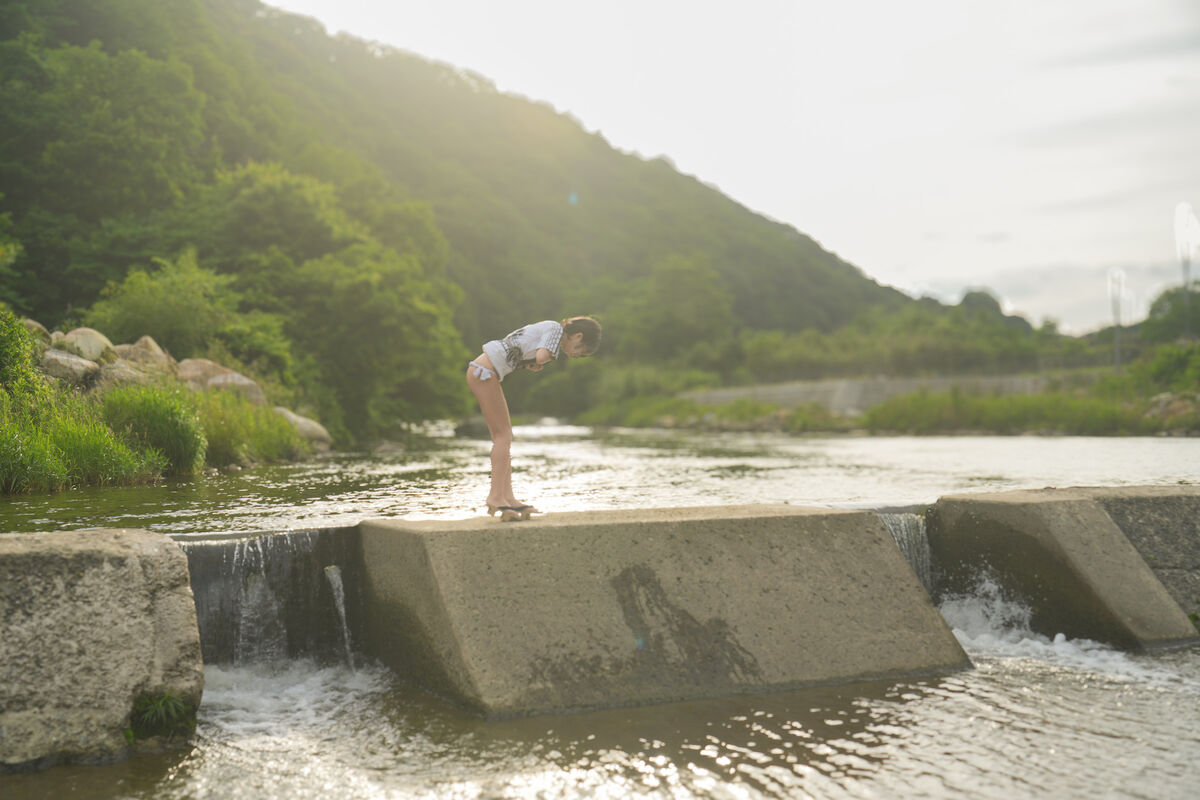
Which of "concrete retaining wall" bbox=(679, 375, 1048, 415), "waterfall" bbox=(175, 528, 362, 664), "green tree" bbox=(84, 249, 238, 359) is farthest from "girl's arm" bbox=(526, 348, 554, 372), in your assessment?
"concrete retaining wall" bbox=(679, 375, 1048, 415)

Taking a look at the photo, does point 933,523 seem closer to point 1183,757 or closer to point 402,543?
point 1183,757

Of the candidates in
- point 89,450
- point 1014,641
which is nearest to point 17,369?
point 89,450

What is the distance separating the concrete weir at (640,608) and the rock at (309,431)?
15389 mm

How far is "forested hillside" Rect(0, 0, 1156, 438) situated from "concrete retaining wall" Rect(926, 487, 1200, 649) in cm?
1949

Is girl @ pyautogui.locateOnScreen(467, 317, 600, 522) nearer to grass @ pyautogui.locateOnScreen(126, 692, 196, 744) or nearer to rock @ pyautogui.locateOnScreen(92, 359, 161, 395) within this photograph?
grass @ pyautogui.locateOnScreen(126, 692, 196, 744)

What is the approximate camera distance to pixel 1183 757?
438cm

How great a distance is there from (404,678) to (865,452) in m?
20.4

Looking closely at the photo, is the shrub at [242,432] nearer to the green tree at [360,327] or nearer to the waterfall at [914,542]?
the green tree at [360,327]

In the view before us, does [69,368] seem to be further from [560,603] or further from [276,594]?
[560,603]

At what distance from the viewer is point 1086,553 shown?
6922mm

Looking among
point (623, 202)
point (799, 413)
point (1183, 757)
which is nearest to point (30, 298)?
point (1183, 757)

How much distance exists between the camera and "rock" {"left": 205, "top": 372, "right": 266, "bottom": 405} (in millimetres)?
18953

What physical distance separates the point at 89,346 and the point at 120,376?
1.36 meters

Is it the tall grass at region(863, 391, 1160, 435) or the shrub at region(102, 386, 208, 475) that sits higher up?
the shrub at region(102, 386, 208, 475)
